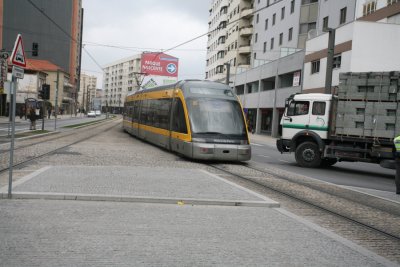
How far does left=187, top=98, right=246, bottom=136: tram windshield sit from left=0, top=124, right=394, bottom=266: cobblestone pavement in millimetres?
7387

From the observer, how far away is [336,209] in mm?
8266

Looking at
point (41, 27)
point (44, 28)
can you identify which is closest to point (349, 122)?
point (41, 27)

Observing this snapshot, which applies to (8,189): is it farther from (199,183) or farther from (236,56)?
(236,56)

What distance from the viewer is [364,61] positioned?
28.7 meters

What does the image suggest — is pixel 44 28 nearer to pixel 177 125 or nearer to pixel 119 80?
pixel 119 80

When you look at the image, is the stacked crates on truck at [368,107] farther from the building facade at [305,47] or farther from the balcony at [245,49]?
the balcony at [245,49]

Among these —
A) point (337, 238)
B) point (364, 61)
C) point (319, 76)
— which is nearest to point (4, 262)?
point (337, 238)

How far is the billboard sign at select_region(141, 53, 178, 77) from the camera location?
57862mm

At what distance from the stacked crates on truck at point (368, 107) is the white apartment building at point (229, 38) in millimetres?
36417

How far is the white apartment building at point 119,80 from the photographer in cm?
15118

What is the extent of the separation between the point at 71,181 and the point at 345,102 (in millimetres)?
10387

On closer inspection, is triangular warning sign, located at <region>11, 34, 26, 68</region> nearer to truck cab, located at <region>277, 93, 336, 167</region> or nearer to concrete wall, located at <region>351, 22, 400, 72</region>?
truck cab, located at <region>277, 93, 336, 167</region>

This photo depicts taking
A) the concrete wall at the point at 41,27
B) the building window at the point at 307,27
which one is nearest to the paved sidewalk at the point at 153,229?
the building window at the point at 307,27

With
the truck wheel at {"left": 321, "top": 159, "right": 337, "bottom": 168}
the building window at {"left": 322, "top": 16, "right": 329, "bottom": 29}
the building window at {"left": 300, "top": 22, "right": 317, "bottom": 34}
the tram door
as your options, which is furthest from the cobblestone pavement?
the building window at {"left": 300, "top": 22, "right": 317, "bottom": 34}
